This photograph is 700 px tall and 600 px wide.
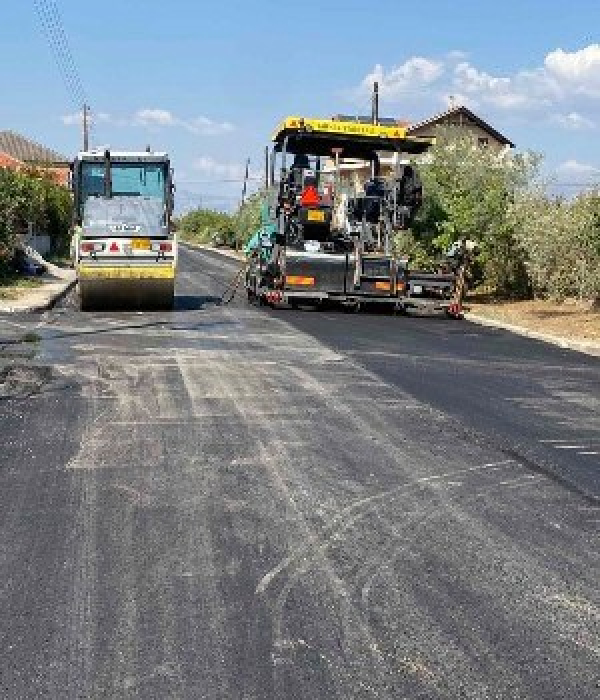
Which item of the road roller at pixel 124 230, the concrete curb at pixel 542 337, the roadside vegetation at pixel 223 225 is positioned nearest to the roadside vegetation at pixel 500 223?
the concrete curb at pixel 542 337

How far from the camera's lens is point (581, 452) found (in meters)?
8.15

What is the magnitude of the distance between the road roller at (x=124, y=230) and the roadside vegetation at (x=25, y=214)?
5907mm

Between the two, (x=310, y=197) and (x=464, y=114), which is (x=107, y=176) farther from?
(x=464, y=114)

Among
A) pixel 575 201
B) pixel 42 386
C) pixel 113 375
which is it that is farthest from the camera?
pixel 575 201

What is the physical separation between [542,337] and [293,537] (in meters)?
13.8

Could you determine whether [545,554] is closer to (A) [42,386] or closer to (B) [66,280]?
(A) [42,386]

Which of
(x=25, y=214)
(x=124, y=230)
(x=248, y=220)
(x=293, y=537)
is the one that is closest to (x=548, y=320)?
(x=124, y=230)

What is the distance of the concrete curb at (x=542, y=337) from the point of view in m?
16.6

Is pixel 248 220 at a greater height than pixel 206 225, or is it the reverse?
pixel 248 220

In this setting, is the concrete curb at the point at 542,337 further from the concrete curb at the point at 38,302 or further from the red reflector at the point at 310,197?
the concrete curb at the point at 38,302

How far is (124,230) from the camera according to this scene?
19.4m

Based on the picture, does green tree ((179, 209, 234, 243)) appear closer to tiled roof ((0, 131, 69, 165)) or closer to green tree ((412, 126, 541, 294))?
tiled roof ((0, 131, 69, 165))

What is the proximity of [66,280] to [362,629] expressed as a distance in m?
26.7

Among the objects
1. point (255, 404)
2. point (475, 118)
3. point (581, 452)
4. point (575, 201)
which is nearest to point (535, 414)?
point (581, 452)
